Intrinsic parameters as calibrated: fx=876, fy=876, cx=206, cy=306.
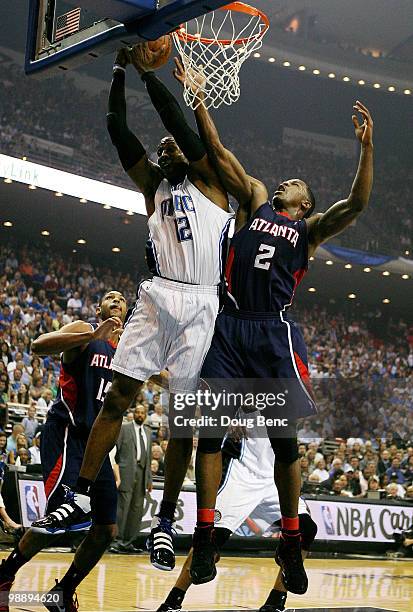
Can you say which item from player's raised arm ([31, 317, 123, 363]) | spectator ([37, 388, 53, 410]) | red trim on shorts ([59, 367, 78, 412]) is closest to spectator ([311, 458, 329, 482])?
spectator ([37, 388, 53, 410])

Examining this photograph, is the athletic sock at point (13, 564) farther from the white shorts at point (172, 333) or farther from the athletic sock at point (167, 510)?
the white shorts at point (172, 333)

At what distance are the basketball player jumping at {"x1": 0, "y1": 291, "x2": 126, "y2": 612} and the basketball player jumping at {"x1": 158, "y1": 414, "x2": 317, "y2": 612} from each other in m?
0.68

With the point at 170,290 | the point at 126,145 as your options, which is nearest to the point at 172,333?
the point at 170,290

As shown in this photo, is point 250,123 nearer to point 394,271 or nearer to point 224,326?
point 394,271

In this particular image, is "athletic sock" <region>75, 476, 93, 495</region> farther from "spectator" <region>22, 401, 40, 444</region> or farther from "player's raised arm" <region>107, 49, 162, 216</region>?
"spectator" <region>22, 401, 40, 444</region>

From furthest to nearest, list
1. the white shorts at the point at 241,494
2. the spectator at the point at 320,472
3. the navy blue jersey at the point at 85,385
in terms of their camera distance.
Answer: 1. the spectator at the point at 320,472
2. the white shorts at the point at 241,494
3. the navy blue jersey at the point at 85,385

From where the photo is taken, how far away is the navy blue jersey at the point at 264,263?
5789 mm

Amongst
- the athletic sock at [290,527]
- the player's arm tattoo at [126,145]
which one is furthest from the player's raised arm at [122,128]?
the athletic sock at [290,527]

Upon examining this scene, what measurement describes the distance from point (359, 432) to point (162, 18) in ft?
45.4

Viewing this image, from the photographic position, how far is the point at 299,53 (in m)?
29.9

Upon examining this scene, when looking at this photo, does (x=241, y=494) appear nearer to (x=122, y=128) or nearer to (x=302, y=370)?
(x=302, y=370)

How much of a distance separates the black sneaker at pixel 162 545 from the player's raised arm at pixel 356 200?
2.06 meters

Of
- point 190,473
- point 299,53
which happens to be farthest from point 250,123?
point 190,473

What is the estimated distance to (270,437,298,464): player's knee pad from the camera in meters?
5.57
